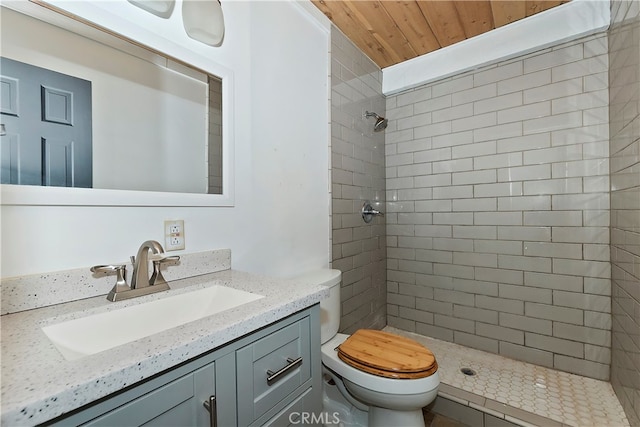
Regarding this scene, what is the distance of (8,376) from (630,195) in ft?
7.15

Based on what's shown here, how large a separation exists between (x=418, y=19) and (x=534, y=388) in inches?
92.7

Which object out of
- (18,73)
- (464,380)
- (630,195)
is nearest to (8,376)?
(18,73)

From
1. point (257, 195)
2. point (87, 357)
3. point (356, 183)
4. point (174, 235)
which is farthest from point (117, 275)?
point (356, 183)

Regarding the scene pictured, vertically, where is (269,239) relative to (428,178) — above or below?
below

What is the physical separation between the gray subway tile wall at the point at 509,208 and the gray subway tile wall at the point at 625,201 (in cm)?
11

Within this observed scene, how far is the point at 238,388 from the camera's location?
68cm

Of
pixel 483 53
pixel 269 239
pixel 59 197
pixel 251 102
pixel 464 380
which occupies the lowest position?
pixel 464 380

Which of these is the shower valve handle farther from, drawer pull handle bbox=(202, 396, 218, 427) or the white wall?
drawer pull handle bbox=(202, 396, 218, 427)

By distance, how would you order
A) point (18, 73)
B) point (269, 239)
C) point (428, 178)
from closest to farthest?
point (18, 73) → point (269, 239) → point (428, 178)

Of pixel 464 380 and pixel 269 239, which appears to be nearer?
pixel 269 239

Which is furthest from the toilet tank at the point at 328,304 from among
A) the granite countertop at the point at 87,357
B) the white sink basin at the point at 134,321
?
the granite countertop at the point at 87,357

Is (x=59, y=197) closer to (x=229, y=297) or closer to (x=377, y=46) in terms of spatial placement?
(x=229, y=297)

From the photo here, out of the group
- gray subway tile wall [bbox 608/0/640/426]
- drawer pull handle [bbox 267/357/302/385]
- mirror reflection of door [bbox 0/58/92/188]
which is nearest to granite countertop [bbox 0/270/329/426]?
drawer pull handle [bbox 267/357/302/385]

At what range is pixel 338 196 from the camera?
200cm
